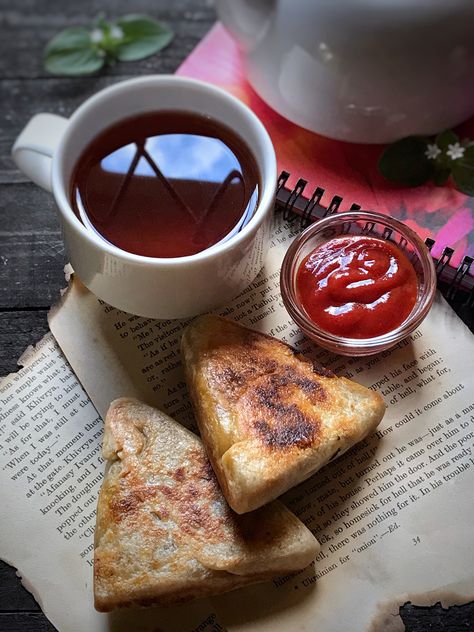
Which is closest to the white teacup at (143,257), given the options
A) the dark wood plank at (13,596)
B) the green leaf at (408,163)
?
the green leaf at (408,163)

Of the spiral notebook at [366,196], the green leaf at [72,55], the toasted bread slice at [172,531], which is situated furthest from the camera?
the green leaf at [72,55]

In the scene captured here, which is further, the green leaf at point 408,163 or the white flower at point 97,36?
the white flower at point 97,36

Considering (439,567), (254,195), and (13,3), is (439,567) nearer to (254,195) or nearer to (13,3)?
(254,195)

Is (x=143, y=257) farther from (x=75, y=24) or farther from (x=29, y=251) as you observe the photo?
(x=75, y=24)

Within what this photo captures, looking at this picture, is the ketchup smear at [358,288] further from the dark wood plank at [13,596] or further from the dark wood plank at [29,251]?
the dark wood plank at [13,596]

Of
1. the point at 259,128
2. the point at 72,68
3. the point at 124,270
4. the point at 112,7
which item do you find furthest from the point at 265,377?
the point at 112,7

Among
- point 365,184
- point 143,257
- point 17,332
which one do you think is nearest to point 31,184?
point 17,332

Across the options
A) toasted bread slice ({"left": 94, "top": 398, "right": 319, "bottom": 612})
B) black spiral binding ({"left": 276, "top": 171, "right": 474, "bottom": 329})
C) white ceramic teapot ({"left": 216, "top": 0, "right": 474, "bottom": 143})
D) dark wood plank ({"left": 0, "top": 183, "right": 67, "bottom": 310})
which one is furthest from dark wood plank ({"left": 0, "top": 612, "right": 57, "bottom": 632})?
white ceramic teapot ({"left": 216, "top": 0, "right": 474, "bottom": 143})
